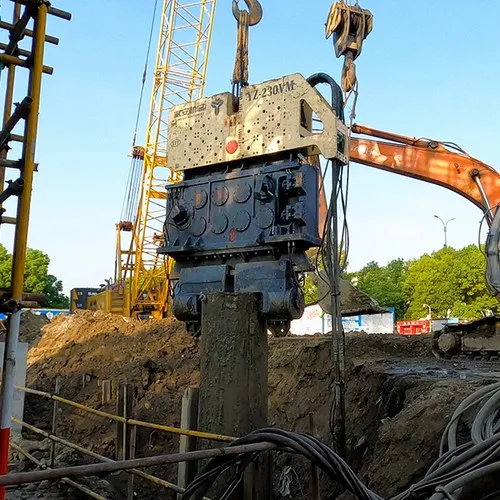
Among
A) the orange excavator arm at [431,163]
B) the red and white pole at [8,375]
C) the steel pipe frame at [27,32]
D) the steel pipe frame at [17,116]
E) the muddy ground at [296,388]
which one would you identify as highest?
the orange excavator arm at [431,163]

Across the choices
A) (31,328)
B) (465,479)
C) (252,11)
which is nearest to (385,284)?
(31,328)

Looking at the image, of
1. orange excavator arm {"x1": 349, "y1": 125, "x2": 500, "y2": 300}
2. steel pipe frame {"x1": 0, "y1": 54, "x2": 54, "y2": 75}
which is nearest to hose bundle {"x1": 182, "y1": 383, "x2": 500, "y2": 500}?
steel pipe frame {"x1": 0, "y1": 54, "x2": 54, "y2": 75}

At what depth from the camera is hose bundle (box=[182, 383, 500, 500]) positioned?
2.69m

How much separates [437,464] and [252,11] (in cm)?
502

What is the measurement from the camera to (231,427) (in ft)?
14.4

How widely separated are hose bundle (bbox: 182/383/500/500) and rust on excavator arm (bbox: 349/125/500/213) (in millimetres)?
7451

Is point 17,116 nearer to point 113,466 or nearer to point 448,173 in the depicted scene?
point 113,466

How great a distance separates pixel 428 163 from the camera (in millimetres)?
11797

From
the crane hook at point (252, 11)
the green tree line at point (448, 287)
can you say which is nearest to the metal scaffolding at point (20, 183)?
the crane hook at point (252, 11)

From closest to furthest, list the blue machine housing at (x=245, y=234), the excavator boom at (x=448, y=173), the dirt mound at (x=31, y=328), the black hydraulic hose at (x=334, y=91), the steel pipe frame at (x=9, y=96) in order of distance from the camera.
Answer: the steel pipe frame at (x=9, y=96)
the blue machine housing at (x=245, y=234)
the black hydraulic hose at (x=334, y=91)
the excavator boom at (x=448, y=173)
the dirt mound at (x=31, y=328)

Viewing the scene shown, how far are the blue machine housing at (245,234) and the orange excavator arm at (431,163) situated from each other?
6.39 meters

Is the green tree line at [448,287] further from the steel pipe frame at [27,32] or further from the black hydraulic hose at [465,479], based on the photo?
the steel pipe frame at [27,32]

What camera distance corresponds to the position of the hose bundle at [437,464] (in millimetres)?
2689

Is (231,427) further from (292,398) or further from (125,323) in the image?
(125,323)
